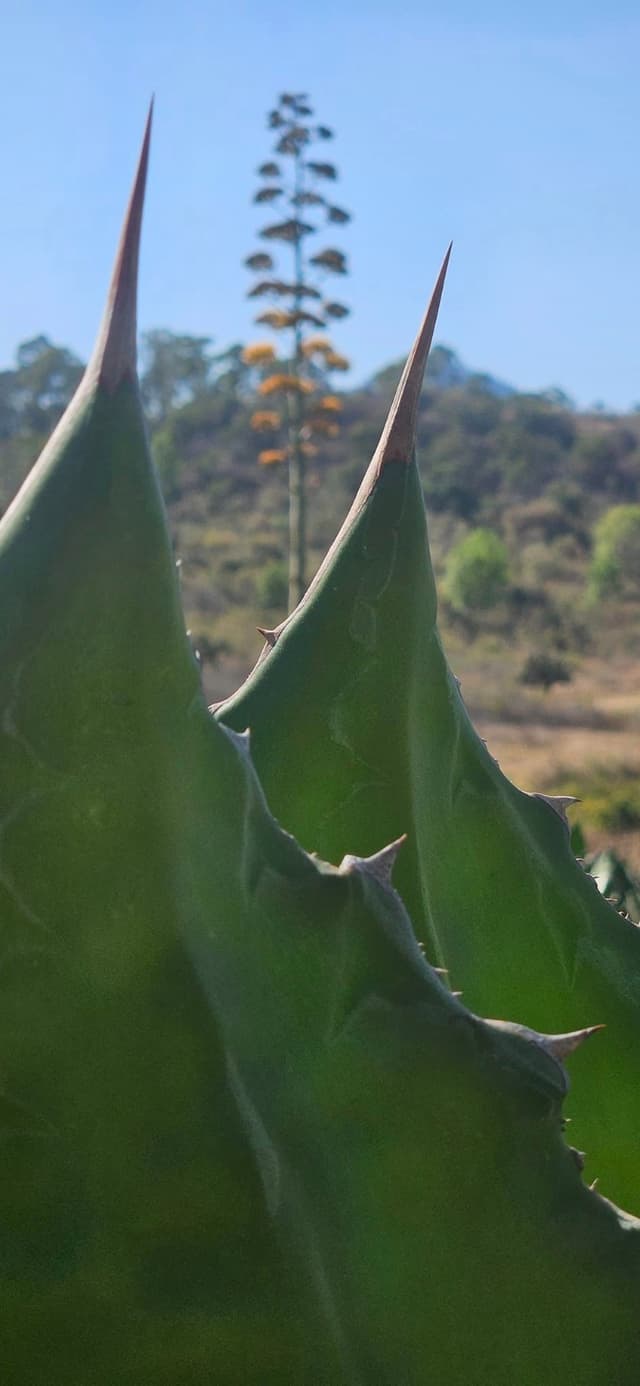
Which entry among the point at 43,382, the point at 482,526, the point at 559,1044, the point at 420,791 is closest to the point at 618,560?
the point at 482,526

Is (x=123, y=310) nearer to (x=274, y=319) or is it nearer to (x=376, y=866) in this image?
(x=376, y=866)

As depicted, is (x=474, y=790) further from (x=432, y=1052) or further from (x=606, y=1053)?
(x=432, y=1052)

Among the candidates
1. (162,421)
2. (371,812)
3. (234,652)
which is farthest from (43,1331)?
(162,421)

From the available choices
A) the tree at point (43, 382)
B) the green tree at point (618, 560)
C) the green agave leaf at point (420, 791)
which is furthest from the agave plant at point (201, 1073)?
the tree at point (43, 382)

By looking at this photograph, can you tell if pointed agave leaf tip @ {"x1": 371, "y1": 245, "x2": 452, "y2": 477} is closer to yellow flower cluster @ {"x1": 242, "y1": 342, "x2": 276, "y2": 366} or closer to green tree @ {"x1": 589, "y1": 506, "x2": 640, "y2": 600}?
yellow flower cluster @ {"x1": 242, "y1": 342, "x2": 276, "y2": 366}

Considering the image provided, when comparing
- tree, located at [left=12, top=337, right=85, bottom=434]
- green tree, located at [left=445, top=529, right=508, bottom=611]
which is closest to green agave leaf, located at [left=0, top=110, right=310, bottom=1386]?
green tree, located at [left=445, top=529, right=508, bottom=611]

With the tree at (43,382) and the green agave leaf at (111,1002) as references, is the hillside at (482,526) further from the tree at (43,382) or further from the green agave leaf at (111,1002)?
the green agave leaf at (111,1002)
